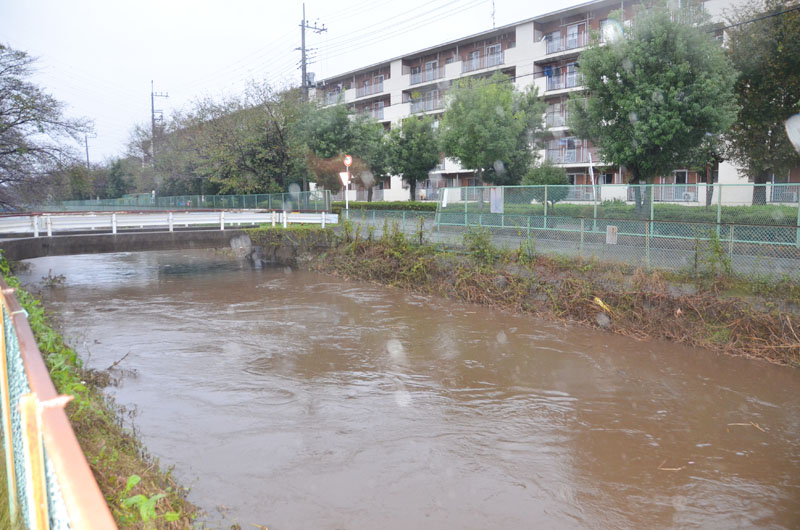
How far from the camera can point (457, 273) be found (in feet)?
54.4

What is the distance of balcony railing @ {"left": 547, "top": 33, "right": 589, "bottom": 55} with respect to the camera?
34688mm

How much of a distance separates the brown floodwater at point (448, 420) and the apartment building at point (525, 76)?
15914 mm

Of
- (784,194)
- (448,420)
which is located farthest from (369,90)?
(448,420)

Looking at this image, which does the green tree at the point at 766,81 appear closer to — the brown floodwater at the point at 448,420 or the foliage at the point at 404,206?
the brown floodwater at the point at 448,420

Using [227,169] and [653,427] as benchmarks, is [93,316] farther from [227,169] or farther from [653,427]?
[227,169]

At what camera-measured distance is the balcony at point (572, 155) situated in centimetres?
3509

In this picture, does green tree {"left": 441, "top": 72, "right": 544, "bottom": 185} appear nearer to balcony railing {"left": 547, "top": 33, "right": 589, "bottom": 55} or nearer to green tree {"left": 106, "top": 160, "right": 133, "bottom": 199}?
balcony railing {"left": 547, "top": 33, "right": 589, "bottom": 55}

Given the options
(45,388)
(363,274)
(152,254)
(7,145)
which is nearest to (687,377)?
(45,388)

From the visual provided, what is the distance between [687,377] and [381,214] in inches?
550

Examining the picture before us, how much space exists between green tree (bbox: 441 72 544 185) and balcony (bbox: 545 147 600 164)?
643 centimetres

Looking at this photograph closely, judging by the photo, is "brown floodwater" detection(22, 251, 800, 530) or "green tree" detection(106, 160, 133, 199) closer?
"brown floodwater" detection(22, 251, 800, 530)

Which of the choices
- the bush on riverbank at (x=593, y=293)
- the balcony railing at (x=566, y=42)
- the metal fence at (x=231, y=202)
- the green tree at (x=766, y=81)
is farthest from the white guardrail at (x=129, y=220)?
the balcony railing at (x=566, y=42)

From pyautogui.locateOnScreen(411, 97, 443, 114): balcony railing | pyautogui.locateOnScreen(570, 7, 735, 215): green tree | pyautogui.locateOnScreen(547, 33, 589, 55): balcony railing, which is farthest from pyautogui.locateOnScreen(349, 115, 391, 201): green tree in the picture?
pyautogui.locateOnScreen(570, 7, 735, 215): green tree

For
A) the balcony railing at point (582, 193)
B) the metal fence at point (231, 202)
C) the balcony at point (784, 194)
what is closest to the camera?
the balcony at point (784, 194)
